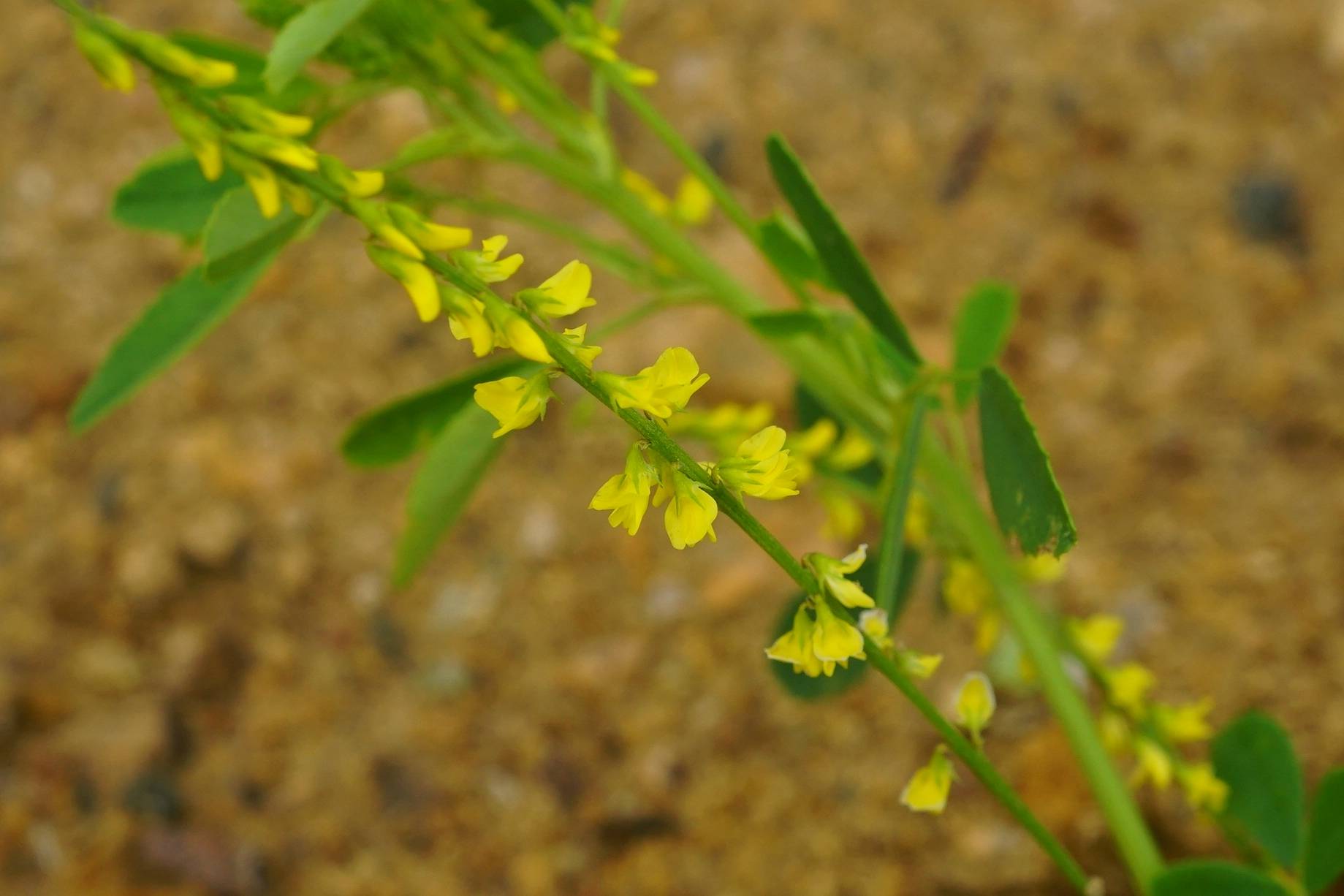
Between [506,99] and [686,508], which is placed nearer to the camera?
[686,508]

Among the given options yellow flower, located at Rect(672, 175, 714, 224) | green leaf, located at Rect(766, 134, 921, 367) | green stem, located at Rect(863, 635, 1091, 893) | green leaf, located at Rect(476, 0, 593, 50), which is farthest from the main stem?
yellow flower, located at Rect(672, 175, 714, 224)

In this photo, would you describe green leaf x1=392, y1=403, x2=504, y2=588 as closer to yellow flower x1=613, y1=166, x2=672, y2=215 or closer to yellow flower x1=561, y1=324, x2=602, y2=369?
yellow flower x1=613, y1=166, x2=672, y2=215

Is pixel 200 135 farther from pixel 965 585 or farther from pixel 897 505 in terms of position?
pixel 965 585

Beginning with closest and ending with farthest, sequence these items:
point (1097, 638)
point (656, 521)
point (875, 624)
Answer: point (875, 624), point (1097, 638), point (656, 521)

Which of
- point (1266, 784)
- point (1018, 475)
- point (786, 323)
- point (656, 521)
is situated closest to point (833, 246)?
point (786, 323)

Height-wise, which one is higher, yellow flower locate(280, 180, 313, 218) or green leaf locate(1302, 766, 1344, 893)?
yellow flower locate(280, 180, 313, 218)

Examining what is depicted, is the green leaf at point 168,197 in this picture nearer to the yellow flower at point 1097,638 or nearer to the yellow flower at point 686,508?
the yellow flower at point 686,508

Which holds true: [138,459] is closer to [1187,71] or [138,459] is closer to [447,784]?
[447,784]
